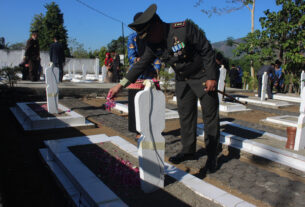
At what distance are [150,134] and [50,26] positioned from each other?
47.6m

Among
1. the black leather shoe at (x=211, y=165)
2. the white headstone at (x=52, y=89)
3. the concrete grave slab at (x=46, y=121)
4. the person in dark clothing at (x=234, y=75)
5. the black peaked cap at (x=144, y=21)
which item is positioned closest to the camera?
the black peaked cap at (x=144, y=21)

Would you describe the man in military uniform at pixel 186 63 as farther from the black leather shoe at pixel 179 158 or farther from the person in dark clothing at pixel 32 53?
the person in dark clothing at pixel 32 53

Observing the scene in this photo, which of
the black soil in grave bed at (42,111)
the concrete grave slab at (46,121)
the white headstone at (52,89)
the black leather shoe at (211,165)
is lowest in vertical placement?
the black leather shoe at (211,165)

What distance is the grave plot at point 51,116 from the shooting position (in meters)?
5.29

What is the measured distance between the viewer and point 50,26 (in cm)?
4459

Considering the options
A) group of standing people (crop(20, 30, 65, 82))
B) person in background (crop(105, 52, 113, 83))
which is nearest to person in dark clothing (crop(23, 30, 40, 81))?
group of standing people (crop(20, 30, 65, 82))

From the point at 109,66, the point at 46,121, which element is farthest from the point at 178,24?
the point at 109,66

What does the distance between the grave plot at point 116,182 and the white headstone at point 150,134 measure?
0.50 ft

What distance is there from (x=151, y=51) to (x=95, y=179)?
1492 millimetres

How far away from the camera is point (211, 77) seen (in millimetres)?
2902

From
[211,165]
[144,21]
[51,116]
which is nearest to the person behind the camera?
[144,21]

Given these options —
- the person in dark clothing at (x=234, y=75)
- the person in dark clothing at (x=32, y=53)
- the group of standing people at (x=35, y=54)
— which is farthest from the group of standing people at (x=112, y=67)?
the person in dark clothing at (x=234, y=75)

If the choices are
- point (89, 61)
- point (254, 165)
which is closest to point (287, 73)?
point (254, 165)

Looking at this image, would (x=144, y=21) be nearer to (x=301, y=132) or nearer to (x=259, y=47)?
(x=301, y=132)
